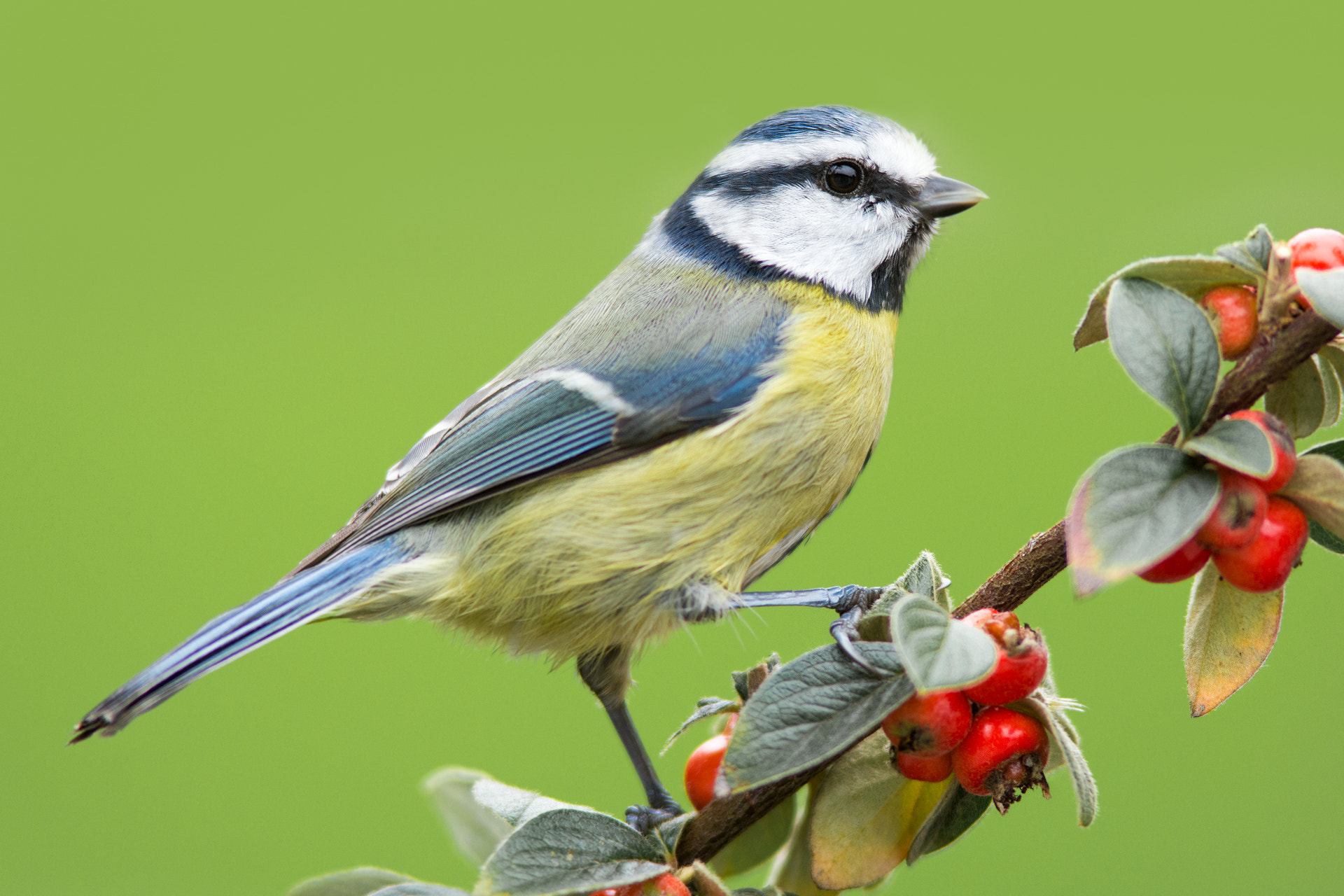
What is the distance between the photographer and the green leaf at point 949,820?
0.93m

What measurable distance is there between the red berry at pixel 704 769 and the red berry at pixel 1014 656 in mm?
315

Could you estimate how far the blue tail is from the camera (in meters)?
1.19

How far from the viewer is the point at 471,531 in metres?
1.53

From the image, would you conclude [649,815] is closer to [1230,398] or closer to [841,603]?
[841,603]

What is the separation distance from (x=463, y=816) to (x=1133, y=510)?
818mm

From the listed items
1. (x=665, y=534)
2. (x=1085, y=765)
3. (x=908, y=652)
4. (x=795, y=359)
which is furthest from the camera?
(x=795, y=359)

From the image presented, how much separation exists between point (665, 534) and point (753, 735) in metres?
0.65

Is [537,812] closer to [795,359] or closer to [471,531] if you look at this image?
[471,531]

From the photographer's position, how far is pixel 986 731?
879 mm

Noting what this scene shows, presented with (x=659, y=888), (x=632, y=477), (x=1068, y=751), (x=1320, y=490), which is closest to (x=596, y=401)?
(x=632, y=477)

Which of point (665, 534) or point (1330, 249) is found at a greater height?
point (1330, 249)

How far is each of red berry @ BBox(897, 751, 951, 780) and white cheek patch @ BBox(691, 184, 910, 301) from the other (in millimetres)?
952

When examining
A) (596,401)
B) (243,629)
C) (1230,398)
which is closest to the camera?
(1230,398)

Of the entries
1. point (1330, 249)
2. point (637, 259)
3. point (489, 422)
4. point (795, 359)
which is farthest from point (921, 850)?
point (637, 259)
